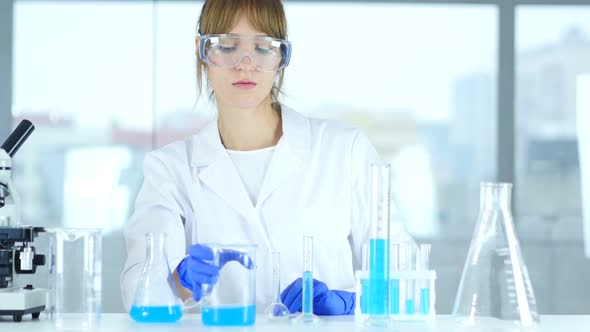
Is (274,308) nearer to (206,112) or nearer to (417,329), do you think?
(417,329)

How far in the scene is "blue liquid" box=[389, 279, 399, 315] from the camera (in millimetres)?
1746

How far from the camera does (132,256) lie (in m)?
2.25

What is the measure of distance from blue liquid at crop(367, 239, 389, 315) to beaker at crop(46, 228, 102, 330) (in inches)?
20.6

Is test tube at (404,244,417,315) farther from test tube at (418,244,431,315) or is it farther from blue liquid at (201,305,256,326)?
blue liquid at (201,305,256,326)

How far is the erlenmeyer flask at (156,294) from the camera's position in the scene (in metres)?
1.76

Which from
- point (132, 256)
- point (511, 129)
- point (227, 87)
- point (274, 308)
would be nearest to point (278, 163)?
point (227, 87)

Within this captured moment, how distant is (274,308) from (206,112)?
8.92 feet

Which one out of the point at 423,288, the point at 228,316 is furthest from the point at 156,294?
the point at 423,288

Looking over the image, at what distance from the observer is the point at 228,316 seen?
1716 mm

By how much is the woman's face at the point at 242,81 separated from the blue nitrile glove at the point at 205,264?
70cm

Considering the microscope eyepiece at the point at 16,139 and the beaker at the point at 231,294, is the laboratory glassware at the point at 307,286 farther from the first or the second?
the microscope eyepiece at the point at 16,139

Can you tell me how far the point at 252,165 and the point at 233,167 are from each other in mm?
76

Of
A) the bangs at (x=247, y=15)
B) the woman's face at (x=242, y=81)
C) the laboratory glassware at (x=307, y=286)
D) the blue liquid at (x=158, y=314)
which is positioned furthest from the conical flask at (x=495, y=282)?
the bangs at (x=247, y=15)

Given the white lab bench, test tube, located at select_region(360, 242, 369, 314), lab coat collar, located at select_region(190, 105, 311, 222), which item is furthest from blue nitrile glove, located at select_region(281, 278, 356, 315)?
lab coat collar, located at select_region(190, 105, 311, 222)
